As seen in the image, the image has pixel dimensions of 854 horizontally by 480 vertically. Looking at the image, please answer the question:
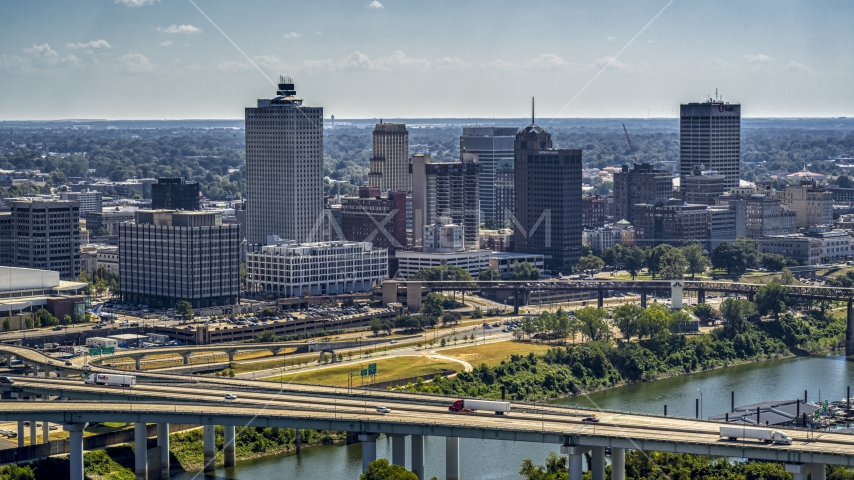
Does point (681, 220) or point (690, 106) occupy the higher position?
point (690, 106)

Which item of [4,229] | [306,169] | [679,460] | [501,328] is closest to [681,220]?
[306,169]

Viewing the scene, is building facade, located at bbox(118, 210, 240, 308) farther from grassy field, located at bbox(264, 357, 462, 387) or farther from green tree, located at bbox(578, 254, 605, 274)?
green tree, located at bbox(578, 254, 605, 274)

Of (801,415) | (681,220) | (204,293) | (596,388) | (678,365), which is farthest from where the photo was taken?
(681,220)

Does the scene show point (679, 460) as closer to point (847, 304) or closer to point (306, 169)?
point (847, 304)

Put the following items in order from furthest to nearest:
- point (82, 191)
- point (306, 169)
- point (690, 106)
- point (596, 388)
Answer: point (82, 191), point (690, 106), point (306, 169), point (596, 388)

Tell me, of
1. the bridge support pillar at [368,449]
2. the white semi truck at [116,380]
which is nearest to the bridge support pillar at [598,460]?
the bridge support pillar at [368,449]

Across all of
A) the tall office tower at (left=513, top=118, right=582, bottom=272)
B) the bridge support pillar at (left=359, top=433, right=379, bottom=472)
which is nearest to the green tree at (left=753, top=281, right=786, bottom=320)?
the tall office tower at (left=513, top=118, right=582, bottom=272)
